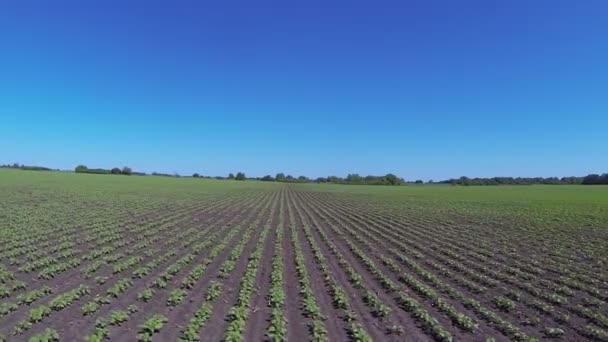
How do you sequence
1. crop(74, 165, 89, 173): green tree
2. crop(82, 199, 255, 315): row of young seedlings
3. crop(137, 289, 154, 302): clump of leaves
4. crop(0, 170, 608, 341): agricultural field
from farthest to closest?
crop(74, 165, 89, 173): green tree → crop(137, 289, 154, 302): clump of leaves → crop(82, 199, 255, 315): row of young seedlings → crop(0, 170, 608, 341): agricultural field

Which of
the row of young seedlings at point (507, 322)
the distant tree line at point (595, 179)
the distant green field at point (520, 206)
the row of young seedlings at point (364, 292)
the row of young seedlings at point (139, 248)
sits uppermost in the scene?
the distant tree line at point (595, 179)

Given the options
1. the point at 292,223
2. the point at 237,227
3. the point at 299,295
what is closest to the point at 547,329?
the point at 299,295

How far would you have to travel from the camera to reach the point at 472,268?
15.7 m

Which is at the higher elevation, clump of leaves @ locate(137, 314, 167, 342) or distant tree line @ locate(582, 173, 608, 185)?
distant tree line @ locate(582, 173, 608, 185)

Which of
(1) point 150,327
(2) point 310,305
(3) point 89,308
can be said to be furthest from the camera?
(2) point 310,305

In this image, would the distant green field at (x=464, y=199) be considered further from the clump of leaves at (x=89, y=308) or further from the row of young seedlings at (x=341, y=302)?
the clump of leaves at (x=89, y=308)

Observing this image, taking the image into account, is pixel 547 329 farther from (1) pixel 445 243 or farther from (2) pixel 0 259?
(2) pixel 0 259

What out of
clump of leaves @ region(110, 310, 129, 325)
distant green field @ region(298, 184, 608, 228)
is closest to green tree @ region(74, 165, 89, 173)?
distant green field @ region(298, 184, 608, 228)

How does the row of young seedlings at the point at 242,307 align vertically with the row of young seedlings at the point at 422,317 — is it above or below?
above

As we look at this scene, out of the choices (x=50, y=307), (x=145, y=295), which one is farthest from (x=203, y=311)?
(x=50, y=307)

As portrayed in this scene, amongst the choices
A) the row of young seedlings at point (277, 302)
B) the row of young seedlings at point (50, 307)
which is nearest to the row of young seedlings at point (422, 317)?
the row of young seedlings at point (277, 302)

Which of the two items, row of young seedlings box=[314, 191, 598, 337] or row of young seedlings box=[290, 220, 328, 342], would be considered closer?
row of young seedlings box=[290, 220, 328, 342]

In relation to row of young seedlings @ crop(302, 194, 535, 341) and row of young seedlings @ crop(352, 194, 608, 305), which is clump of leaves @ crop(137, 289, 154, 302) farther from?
row of young seedlings @ crop(352, 194, 608, 305)

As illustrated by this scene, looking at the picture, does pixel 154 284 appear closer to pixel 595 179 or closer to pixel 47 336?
pixel 47 336
